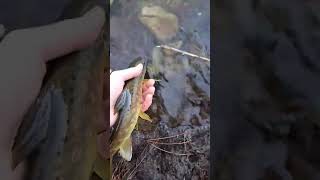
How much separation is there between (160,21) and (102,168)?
0.71m

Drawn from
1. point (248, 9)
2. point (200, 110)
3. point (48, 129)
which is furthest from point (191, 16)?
point (48, 129)

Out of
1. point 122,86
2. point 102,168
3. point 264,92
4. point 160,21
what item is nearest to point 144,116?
point 122,86

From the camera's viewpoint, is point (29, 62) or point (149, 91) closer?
point (29, 62)

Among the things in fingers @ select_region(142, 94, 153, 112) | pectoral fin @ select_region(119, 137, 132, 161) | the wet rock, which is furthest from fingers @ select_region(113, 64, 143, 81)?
the wet rock

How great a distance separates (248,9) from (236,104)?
431 millimetres

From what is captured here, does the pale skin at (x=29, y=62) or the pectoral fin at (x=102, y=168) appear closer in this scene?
the pale skin at (x=29, y=62)

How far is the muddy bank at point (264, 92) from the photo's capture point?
258cm

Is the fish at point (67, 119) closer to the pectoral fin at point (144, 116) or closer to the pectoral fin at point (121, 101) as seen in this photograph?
Result: the pectoral fin at point (121, 101)

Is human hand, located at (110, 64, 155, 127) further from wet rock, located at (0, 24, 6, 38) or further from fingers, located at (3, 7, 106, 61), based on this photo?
wet rock, located at (0, 24, 6, 38)

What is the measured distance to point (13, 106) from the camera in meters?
2.45

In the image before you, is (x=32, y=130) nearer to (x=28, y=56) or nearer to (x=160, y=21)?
(x=28, y=56)

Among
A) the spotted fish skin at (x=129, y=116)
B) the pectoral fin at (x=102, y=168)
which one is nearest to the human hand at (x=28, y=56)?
the spotted fish skin at (x=129, y=116)

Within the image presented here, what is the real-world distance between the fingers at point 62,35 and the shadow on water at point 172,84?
8cm

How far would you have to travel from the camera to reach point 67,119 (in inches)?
99.7
